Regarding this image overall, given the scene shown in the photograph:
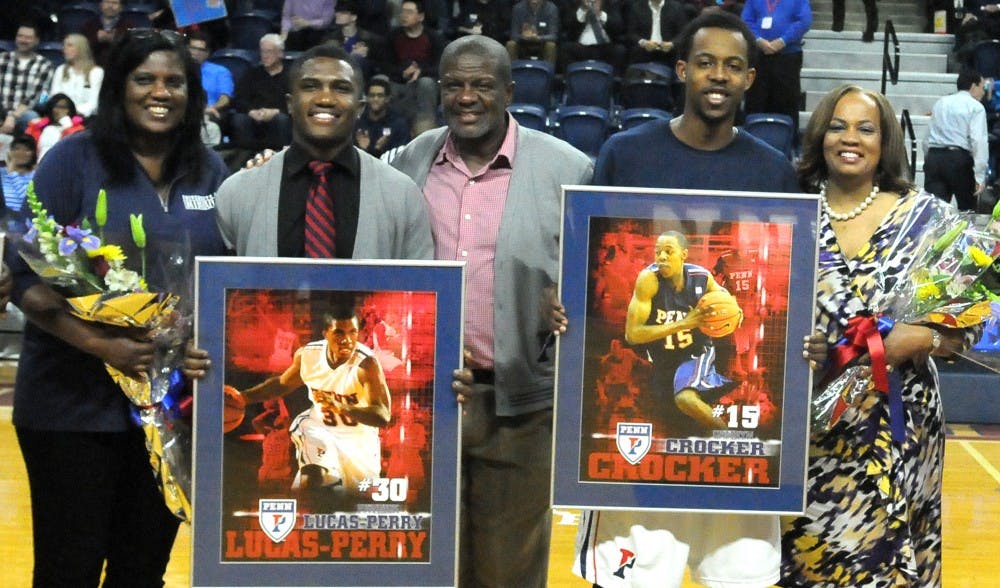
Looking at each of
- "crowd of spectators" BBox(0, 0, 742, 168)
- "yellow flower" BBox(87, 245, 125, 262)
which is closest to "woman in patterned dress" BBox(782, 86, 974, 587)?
"yellow flower" BBox(87, 245, 125, 262)

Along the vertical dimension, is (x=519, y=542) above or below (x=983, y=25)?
below

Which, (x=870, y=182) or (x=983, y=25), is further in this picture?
(x=983, y=25)

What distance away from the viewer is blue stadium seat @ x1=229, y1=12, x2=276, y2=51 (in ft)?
38.1

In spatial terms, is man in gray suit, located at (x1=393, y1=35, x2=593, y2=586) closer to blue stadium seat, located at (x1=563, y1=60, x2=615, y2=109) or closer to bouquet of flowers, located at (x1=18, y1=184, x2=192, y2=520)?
bouquet of flowers, located at (x1=18, y1=184, x2=192, y2=520)

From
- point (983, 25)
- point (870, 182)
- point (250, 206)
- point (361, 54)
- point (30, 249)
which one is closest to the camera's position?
point (30, 249)

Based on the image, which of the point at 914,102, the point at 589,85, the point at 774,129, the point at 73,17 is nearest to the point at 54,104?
the point at 73,17

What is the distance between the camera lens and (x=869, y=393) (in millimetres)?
3412

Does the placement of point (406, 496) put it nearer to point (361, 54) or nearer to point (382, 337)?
point (382, 337)

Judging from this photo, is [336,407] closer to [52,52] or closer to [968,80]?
[968,80]

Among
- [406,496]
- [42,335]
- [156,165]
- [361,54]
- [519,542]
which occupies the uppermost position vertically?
[361,54]

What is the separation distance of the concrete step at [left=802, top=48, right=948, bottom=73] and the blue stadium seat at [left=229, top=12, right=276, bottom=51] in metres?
4.77

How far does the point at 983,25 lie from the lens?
464 inches

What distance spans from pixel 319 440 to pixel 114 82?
96cm

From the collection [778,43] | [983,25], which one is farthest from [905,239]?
[983,25]
